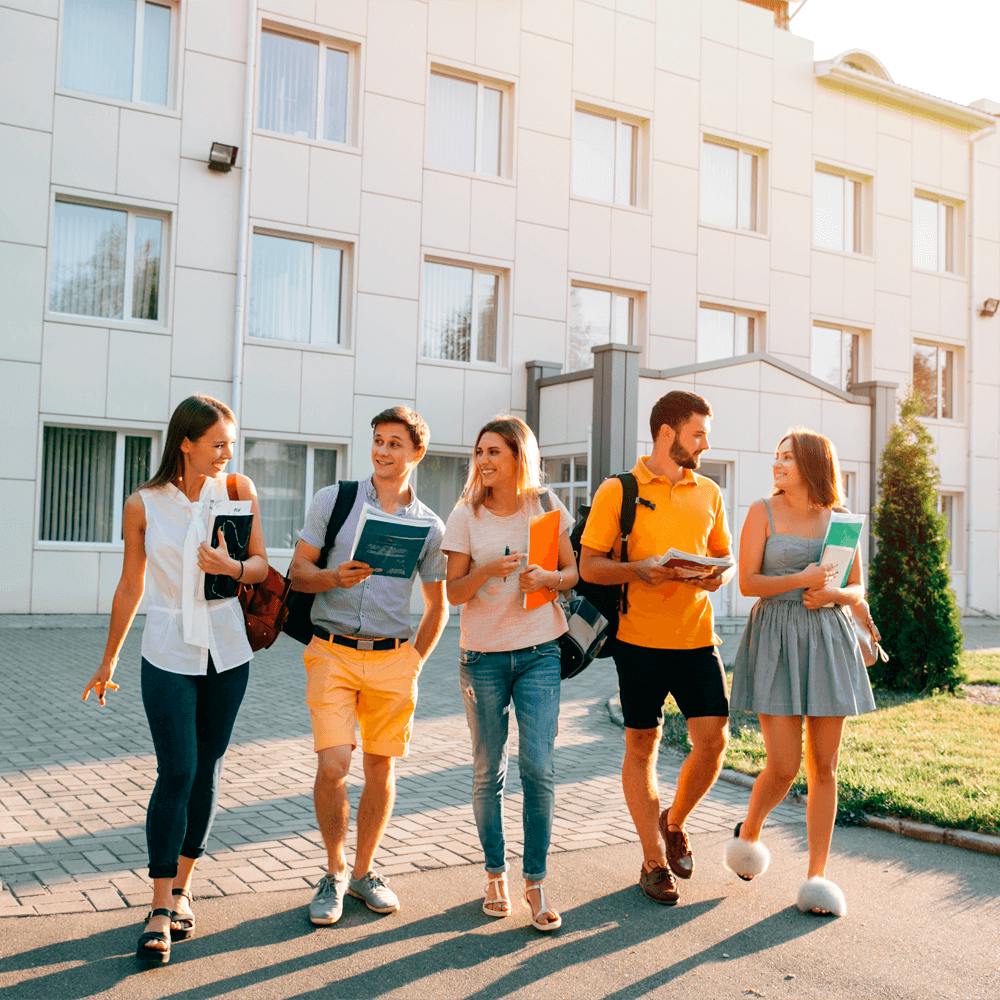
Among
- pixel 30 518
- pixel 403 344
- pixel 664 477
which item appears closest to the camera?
pixel 664 477

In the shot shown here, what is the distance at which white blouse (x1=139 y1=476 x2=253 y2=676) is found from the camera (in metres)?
4.12

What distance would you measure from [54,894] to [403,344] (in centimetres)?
1454

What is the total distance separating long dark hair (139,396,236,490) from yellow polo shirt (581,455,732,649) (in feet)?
5.27

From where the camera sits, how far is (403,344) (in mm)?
18453

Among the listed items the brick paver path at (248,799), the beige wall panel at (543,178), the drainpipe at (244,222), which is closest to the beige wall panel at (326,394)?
the drainpipe at (244,222)

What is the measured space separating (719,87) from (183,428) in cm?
1967

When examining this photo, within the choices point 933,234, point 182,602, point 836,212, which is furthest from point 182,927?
point 933,234

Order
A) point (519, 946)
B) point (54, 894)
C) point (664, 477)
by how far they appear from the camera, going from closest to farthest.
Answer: point (519, 946), point (54, 894), point (664, 477)

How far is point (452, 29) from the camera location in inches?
742

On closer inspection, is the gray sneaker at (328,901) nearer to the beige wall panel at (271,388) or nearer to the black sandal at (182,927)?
the black sandal at (182,927)

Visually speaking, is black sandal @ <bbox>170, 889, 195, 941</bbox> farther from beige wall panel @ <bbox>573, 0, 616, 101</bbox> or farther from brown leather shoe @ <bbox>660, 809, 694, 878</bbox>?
beige wall panel @ <bbox>573, 0, 616, 101</bbox>

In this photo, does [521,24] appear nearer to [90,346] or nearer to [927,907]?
[90,346]

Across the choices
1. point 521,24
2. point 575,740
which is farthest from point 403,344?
point 575,740

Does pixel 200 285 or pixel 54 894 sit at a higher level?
pixel 200 285
